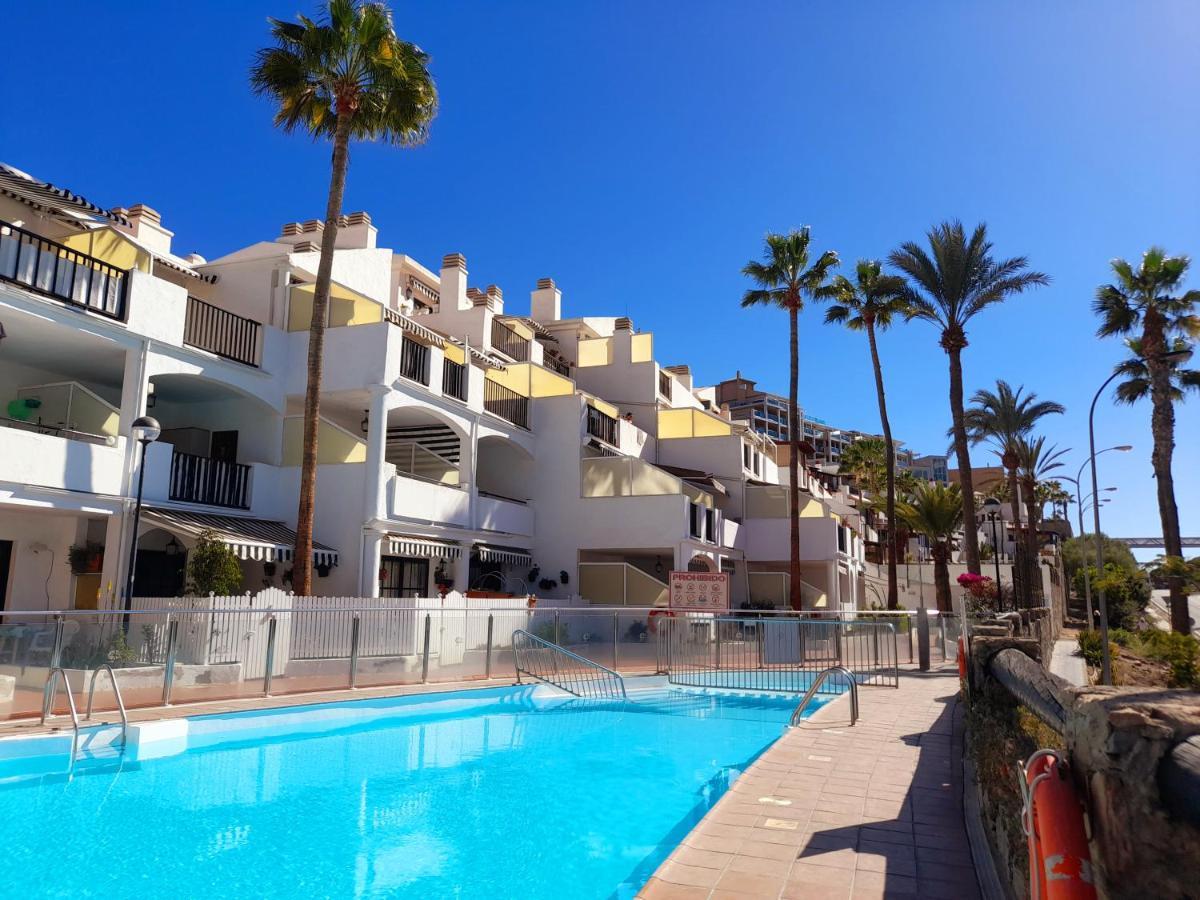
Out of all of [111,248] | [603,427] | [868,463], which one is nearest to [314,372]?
[111,248]

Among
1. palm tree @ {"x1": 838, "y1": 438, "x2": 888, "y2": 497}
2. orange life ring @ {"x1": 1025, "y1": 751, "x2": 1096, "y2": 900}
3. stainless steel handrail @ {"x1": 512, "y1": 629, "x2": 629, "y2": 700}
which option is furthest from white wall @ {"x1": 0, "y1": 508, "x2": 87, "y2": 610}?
palm tree @ {"x1": 838, "y1": 438, "x2": 888, "y2": 497}

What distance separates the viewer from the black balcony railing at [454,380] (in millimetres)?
25538

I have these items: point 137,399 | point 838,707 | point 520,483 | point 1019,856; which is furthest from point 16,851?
point 520,483

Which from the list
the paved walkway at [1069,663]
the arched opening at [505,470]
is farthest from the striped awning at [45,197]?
the paved walkway at [1069,663]

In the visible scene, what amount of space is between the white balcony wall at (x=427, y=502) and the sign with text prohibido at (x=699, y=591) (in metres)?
6.84

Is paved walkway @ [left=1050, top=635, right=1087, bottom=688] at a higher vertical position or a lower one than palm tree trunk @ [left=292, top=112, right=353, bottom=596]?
lower

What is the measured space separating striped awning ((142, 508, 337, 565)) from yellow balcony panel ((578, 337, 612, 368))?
2202 cm

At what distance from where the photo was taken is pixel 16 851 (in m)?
7.60

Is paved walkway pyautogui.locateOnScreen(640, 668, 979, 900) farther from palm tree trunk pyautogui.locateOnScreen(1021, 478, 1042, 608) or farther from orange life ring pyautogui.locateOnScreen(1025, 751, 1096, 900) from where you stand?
palm tree trunk pyautogui.locateOnScreen(1021, 478, 1042, 608)

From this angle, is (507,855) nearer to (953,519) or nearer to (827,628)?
(827,628)

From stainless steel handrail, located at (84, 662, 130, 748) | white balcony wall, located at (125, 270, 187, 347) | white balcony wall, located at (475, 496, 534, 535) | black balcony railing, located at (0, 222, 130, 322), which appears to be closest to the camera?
stainless steel handrail, located at (84, 662, 130, 748)

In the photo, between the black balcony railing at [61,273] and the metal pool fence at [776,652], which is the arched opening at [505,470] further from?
the black balcony railing at [61,273]

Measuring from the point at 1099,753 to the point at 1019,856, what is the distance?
187cm

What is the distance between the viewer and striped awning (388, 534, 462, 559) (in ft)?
74.6
